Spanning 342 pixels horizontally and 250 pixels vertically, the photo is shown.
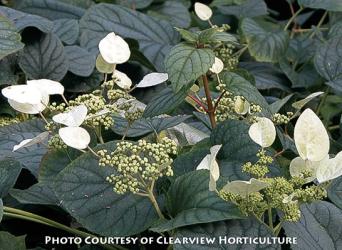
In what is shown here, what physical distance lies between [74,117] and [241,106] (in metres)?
0.27

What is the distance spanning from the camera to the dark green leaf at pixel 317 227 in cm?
87

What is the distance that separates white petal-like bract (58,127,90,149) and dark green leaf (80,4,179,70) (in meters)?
0.65

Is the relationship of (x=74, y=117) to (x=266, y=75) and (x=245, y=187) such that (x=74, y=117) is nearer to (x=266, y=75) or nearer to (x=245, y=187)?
(x=245, y=187)

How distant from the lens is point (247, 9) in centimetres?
196

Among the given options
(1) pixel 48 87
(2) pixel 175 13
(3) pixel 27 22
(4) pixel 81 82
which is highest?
(1) pixel 48 87

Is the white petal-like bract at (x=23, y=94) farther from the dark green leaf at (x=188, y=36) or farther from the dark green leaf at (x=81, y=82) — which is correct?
the dark green leaf at (x=81, y=82)

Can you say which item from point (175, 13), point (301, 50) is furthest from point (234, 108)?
point (175, 13)

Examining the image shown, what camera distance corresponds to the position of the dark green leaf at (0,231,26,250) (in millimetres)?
977

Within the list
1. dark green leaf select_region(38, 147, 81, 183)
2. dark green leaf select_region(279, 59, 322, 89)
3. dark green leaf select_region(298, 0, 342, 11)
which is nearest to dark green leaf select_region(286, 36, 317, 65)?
dark green leaf select_region(279, 59, 322, 89)

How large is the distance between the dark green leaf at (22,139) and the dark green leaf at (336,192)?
0.45m

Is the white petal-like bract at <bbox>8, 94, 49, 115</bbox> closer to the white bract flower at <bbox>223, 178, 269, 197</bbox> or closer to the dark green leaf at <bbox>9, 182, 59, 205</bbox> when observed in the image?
the dark green leaf at <bbox>9, 182, 59, 205</bbox>

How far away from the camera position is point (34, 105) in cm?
101

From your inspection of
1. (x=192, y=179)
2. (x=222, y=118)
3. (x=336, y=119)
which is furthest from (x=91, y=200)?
(x=336, y=119)

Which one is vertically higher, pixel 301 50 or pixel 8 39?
pixel 8 39
